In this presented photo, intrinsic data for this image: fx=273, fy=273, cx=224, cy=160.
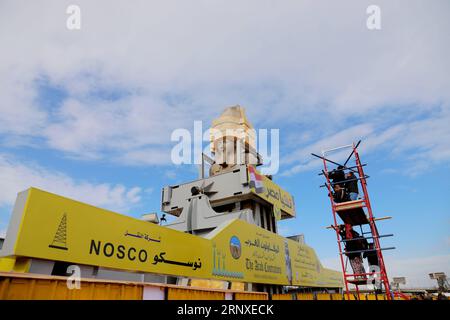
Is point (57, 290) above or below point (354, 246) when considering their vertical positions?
below

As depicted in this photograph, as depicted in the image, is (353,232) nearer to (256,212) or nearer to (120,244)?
(256,212)

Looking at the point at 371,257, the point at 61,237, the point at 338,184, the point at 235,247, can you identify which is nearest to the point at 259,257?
the point at 235,247

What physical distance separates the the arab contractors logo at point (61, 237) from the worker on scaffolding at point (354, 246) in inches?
503

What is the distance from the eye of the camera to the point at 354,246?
14.5 meters

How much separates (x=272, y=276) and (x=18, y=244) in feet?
45.1

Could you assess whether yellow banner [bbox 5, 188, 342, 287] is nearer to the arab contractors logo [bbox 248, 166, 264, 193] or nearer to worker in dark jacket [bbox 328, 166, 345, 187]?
the arab contractors logo [bbox 248, 166, 264, 193]

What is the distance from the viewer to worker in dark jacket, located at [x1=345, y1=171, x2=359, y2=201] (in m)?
14.4

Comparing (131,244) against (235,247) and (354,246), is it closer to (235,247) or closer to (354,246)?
(235,247)

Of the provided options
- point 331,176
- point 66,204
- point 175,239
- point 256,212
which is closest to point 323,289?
point 256,212

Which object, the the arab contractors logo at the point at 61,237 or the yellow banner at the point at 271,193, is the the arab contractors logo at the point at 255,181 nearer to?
the yellow banner at the point at 271,193

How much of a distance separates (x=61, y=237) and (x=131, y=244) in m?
2.29

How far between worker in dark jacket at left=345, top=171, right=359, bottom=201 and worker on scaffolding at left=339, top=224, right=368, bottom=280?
5.78ft

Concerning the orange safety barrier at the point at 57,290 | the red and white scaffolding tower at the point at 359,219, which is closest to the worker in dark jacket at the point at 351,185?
the red and white scaffolding tower at the point at 359,219

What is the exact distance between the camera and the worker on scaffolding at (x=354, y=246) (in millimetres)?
13974
